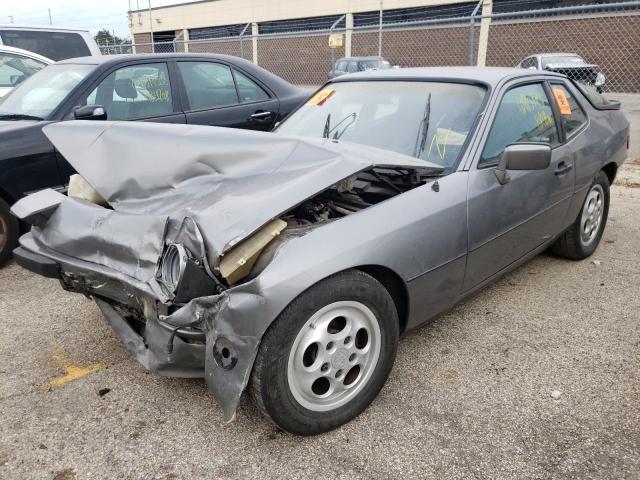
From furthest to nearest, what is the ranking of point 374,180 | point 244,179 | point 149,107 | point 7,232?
point 149,107
point 7,232
point 374,180
point 244,179

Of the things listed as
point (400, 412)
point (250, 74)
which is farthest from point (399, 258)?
point (250, 74)

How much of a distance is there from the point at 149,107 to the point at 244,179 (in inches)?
119

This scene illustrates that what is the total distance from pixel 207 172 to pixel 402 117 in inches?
50.6

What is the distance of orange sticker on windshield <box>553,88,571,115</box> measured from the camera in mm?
3718

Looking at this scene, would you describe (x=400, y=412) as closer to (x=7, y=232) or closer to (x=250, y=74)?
(x=7, y=232)

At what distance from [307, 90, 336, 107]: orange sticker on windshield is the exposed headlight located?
1918 mm

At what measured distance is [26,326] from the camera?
10.9 ft

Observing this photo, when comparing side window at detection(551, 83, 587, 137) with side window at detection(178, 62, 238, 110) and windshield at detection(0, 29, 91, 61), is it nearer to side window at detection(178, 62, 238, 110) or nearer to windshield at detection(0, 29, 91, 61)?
side window at detection(178, 62, 238, 110)

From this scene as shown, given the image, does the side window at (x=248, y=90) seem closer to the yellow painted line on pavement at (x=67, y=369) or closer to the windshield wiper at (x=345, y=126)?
the windshield wiper at (x=345, y=126)

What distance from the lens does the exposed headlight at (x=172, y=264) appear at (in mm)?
Result: 2072

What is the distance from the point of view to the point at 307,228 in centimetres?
231

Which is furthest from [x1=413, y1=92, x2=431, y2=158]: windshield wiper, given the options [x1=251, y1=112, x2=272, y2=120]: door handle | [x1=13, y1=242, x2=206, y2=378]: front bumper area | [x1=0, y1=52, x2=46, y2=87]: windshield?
[x1=0, y1=52, x2=46, y2=87]: windshield

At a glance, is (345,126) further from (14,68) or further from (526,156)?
(14,68)

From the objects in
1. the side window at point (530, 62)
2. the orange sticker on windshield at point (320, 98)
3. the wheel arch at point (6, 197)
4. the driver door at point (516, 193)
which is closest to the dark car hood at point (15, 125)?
the wheel arch at point (6, 197)
